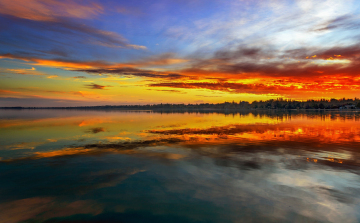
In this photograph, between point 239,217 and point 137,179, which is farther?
point 137,179

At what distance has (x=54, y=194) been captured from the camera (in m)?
9.81

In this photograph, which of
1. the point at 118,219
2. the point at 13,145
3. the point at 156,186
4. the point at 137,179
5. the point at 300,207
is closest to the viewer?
the point at 118,219

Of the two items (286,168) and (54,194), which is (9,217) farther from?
(286,168)

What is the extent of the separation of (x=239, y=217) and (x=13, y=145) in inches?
971

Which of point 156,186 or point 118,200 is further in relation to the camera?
point 156,186

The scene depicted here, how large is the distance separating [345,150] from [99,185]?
2193 centimetres

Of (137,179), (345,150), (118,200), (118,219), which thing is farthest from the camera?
(345,150)

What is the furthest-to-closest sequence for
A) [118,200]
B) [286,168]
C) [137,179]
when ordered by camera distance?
[286,168] → [137,179] → [118,200]

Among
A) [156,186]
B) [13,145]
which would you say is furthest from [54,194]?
[13,145]

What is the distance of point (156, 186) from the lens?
1079 cm

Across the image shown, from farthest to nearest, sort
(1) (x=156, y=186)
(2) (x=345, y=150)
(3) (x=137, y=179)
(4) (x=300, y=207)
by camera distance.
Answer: (2) (x=345, y=150) < (3) (x=137, y=179) < (1) (x=156, y=186) < (4) (x=300, y=207)

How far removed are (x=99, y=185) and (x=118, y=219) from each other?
3.67 metres

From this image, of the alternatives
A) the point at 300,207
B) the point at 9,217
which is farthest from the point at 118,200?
the point at 300,207

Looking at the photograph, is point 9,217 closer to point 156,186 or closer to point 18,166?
point 156,186
